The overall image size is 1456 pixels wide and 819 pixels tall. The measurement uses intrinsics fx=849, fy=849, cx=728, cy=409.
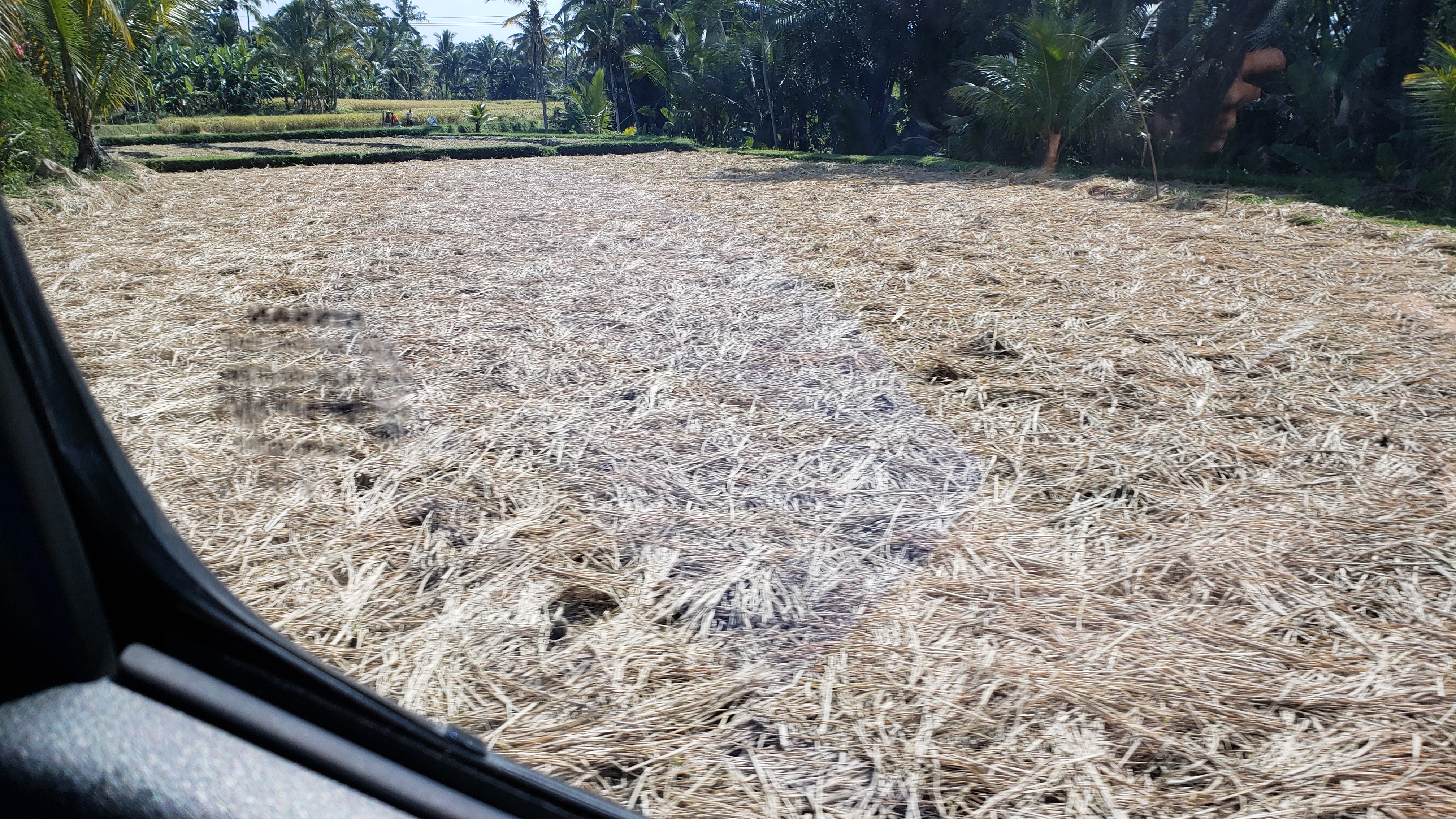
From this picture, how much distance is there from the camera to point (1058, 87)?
11.5 meters

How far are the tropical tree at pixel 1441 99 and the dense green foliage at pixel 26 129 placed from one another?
1273 centimetres

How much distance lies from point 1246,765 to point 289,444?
9.02 feet

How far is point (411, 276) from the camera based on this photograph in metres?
5.54

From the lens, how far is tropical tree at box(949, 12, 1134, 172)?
36.4 feet

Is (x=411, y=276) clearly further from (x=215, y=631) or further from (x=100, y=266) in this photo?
(x=215, y=631)

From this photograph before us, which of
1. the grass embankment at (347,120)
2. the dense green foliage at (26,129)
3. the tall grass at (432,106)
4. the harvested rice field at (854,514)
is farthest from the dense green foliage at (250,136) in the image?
the harvested rice field at (854,514)

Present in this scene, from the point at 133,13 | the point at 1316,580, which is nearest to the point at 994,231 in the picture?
the point at 1316,580

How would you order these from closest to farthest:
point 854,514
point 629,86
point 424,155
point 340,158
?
1. point 854,514
2. point 340,158
3. point 424,155
4. point 629,86

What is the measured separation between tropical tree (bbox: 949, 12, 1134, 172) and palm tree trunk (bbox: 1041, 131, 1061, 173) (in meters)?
0.01

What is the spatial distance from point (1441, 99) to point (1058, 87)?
15.5 ft

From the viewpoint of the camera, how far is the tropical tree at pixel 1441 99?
7387 mm

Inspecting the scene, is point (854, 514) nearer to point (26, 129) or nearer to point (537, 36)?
point (26, 129)

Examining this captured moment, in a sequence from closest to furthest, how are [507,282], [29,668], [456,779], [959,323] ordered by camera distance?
1. [29,668]
2. [456,779]
3. [959,323]
4. [507,282]

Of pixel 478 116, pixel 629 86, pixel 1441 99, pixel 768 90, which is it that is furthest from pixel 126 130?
pixel 1441 99
